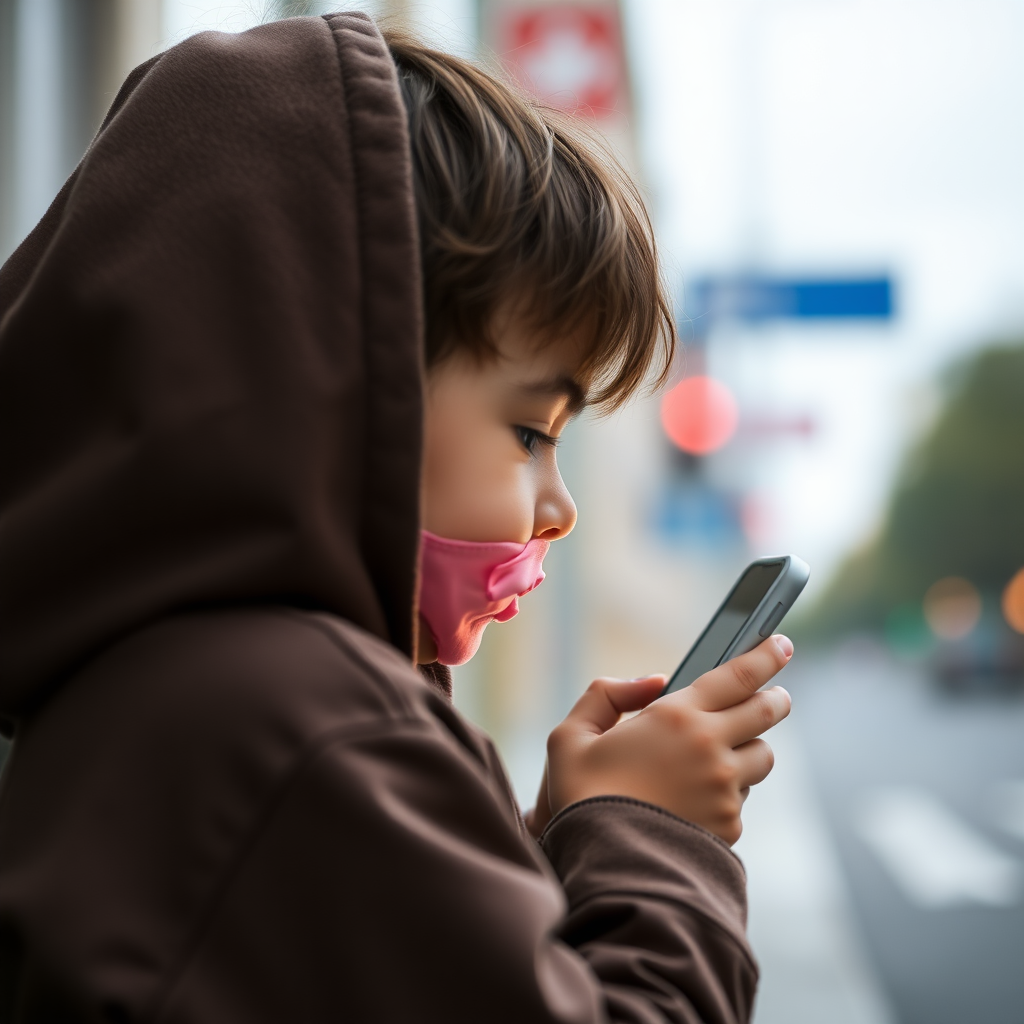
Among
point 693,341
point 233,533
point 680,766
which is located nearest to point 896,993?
point 680,766

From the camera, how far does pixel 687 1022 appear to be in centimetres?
60

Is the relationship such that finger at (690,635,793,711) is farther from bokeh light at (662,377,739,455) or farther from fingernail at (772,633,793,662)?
bokeh light at (662,377,739,455)

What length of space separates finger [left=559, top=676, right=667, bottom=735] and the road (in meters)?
2.13

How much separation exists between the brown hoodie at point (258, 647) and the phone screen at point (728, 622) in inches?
9.1

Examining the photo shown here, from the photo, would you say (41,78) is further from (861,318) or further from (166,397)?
(861,318)

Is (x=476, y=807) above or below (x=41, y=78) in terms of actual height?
below

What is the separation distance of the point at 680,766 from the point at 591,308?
332 millimetres

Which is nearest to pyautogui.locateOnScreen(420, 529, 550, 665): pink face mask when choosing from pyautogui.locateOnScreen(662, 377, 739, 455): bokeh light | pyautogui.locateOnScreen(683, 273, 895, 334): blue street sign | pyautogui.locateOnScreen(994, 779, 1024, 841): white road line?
pyautogui.locateOnScreen(683, 273, 895, 334): blue street sign

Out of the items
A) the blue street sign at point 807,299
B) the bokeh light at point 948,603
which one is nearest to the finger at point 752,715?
the blue street sign at point 807,299

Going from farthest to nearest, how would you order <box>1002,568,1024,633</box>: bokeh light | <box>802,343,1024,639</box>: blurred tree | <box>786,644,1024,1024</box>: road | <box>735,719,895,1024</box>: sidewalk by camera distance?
1. <box>802,343,1024,639</box>: blurred tree
2. <box>1002,568,1024,633</box>: bokeh light
3. <box>786,644,1024,1024</box>: road
4. <box>735,719,895,1024</box>: sidewalk

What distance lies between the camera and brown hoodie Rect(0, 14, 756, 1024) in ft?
1.79

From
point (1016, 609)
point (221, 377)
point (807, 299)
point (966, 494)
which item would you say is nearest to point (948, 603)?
point (966, 494)

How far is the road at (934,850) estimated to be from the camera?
113 inches

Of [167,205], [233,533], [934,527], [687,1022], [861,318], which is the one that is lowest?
[934,527]
